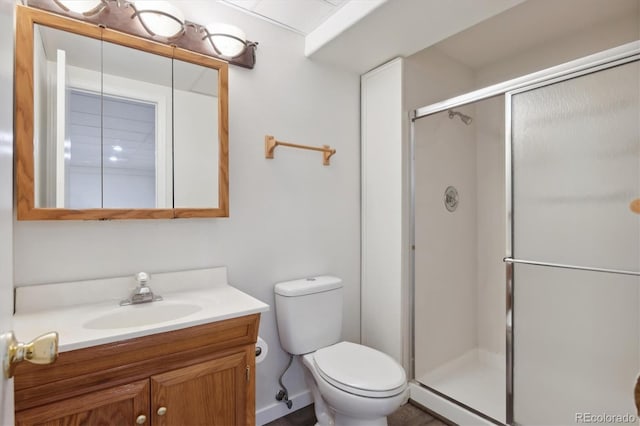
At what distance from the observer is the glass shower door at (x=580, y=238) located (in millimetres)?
1616

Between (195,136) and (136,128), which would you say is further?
(195,136)

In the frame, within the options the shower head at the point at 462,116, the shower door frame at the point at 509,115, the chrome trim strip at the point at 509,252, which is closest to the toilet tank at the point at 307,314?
the shower door frame at the point at 509,115

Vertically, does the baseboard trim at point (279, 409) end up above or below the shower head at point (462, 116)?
below

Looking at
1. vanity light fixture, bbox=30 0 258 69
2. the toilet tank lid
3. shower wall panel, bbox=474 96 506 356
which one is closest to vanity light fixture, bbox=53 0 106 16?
vanity light fixture, bbox=30 0 258 69

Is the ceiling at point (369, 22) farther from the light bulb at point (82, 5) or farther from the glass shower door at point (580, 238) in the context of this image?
the light bulb at point (82, 5)

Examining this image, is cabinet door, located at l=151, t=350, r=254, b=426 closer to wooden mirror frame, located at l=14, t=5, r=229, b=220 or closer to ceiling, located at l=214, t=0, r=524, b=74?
wooden mirror frame, located at l=14, t=5, r=229, b=220

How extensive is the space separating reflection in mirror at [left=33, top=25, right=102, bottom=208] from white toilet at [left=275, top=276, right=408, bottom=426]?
1.05 m

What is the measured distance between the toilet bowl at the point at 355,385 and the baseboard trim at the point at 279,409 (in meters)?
0.27

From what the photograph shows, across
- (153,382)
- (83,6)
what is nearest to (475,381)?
(153,382)

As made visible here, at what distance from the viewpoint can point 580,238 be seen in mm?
1740

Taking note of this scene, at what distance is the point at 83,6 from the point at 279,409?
85.2 inches

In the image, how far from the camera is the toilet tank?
177cm

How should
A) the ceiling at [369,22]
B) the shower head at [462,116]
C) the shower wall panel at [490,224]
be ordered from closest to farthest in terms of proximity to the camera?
1. the ceiling at [369,22]
2. the shower head at [462,116]
3. the shower wall panel at [490,224]

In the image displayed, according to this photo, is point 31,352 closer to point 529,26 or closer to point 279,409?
point 279,409
